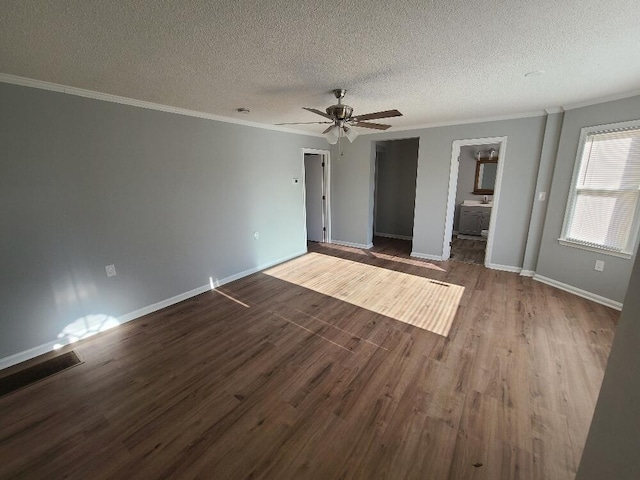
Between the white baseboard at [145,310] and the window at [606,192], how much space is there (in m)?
4.53

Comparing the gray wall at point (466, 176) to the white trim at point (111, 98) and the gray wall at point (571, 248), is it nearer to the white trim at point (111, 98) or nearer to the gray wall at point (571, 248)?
the gray wall at point (571, 248)

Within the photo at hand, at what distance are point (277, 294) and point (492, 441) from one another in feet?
8.91

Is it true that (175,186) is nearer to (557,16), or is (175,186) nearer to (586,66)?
(557,16)

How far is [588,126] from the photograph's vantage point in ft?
10.9

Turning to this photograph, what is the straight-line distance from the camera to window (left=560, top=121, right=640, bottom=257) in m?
3.05

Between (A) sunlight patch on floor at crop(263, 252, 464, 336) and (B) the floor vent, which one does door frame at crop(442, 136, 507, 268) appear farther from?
(B) the floor vent

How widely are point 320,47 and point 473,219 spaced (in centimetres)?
595

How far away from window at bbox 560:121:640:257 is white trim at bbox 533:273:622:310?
0.58m

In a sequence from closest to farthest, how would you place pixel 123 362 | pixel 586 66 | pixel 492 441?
pixel 492 441
pixel 586 66
pixel 123 362

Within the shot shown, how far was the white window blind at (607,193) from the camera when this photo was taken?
3.05 m

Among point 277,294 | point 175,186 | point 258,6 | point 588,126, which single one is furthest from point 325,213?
point 258,6

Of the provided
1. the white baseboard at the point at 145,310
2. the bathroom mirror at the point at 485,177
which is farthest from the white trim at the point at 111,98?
the bathroom mirror at the point at 485,177

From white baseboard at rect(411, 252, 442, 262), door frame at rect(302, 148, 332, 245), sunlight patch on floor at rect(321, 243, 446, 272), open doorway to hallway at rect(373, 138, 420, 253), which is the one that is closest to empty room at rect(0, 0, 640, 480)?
sunlight patch on floor at rect(321, 243, 446, 272)

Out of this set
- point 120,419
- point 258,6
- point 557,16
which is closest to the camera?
point 258,6
